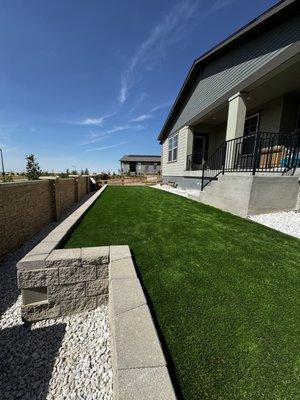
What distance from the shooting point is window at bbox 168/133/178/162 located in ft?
49.6

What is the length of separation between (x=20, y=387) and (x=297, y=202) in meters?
6.66

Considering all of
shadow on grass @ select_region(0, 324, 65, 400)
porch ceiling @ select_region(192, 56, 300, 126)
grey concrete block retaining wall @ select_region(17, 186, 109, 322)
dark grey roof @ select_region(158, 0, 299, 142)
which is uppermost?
dark grey roof @ select_region(158, 0, 299, 142)

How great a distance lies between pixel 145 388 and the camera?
1200 mm

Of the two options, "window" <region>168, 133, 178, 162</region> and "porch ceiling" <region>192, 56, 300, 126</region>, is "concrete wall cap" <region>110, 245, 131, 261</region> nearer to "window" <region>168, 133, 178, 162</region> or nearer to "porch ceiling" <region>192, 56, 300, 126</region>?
"porch ceiling" <region>192, 56, 300, 126</region>

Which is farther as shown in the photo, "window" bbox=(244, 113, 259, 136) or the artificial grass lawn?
"window" bbox=(244, 113, 259, 136)

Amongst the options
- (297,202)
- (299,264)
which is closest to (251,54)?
(297,202)

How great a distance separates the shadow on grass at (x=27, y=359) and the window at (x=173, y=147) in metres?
→ 13.9

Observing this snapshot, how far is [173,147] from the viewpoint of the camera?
15.7m

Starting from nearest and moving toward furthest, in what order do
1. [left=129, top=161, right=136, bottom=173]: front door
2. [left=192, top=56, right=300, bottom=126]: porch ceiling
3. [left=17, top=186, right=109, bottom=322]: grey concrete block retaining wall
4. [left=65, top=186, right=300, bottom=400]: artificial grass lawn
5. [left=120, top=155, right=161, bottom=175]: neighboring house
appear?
[left=65, top=186, right=300, bottom=400]: artificial grass lawn < [left=17, top=186, right=109, bottom=322]: grey concrete block retaining wall < [left=192, top=56, right=300, bottom=126]: porch ceiling < [left=120, top=155, right=161, bottom=175]: neighboring house < [left=129, top=161, right=136, bottom=173]: front door

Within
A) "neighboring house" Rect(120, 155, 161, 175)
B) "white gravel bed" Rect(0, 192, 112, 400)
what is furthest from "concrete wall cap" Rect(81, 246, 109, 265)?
"neighboring house" Rect(120, 155, 161, 175)

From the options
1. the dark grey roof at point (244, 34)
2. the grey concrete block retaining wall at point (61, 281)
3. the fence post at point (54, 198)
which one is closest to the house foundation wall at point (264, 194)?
the grey concrete block retaining wall at point (61, 281)

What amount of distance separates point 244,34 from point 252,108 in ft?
10.6

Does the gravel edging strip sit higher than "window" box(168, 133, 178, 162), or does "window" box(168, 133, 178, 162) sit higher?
"window" box(168, 133, 178, 162)

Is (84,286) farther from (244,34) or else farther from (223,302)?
(244,34)
